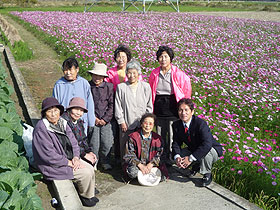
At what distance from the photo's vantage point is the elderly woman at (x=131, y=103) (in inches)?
159

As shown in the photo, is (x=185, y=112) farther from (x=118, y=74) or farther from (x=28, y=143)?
(x=28, y=143)

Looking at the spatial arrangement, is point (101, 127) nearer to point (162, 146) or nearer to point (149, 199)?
point (162, 146)

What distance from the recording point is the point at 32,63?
10445 mm

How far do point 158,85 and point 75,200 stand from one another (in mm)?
1882

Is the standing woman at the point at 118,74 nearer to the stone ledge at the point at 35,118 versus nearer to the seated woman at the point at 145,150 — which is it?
the seated woman at the point at 145,150

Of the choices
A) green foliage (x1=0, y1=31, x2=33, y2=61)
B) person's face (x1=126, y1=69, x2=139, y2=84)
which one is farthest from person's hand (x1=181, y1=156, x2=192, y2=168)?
green foliage (x1=0, y1=31, x2=33, y2=61)

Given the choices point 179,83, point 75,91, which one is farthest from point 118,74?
point 179,83

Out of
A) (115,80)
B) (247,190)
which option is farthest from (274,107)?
(115,80)

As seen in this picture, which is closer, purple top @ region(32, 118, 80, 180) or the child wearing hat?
purple top @ region(32, 118, 80, 180)

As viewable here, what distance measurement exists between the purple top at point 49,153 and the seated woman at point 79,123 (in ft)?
0.56

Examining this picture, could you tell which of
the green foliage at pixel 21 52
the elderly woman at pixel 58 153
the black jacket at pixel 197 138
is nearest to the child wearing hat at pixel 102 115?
the elderly woman at pixel 58 153

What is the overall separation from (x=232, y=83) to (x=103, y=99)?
146 inches

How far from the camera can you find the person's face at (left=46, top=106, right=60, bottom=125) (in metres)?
3.35

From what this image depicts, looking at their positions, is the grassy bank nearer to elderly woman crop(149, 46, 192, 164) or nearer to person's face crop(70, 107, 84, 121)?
elderly woman crop(149, 46, 192, 164)
